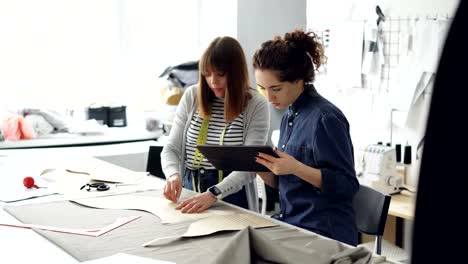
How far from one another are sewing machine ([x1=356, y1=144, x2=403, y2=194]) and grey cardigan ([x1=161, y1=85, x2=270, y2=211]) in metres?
0.93

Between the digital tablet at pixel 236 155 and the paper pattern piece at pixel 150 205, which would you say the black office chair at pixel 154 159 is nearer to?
the paper pattern piece at pixel 150 205

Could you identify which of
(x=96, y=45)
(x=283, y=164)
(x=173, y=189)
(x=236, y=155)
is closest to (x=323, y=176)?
(x=283, y=164)

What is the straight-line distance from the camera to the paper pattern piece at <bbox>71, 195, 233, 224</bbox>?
6.10 feet

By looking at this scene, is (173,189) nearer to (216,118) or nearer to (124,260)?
(216,118)

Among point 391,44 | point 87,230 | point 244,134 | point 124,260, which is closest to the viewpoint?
point 124,260

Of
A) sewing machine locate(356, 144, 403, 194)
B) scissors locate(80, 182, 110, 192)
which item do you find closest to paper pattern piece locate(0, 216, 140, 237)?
scissors locate(80, 182, 110, 192)

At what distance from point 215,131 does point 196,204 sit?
0.53 m

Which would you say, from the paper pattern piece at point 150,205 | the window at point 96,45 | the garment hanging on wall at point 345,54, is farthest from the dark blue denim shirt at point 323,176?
the window at point 96,45

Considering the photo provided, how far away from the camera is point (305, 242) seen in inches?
61.4

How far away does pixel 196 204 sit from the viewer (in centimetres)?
194

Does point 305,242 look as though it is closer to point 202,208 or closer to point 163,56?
point 202,208

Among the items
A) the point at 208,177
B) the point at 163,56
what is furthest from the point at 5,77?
the point at 208,177

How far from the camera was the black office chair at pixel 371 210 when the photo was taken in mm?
2004

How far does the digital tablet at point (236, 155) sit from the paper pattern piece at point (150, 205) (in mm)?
162
